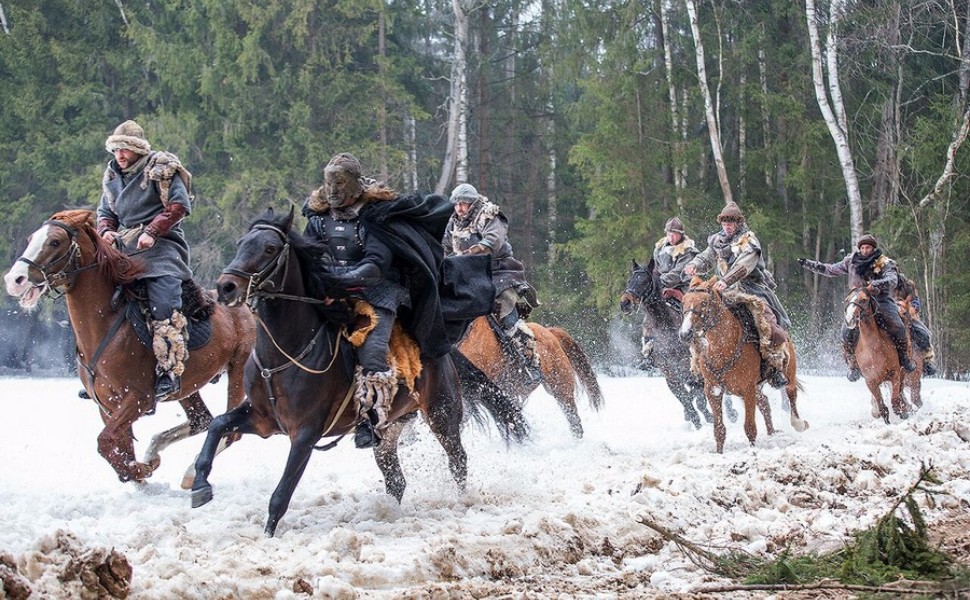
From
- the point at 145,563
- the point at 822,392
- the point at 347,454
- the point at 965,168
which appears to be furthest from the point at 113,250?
the point at 965,168

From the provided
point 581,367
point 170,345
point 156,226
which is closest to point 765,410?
point 581,367

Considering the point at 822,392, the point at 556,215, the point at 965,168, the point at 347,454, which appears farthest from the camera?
the point at 556,215

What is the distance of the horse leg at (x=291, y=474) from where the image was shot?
23.8 feet

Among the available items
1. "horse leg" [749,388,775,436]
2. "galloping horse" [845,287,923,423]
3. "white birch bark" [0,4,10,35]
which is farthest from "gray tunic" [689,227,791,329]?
"white birch bark" [0,4,10,35]

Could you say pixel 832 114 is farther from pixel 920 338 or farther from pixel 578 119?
pixel 920 338

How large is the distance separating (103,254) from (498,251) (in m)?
4.15

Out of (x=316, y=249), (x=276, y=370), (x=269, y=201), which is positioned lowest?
(x=276, y=370)

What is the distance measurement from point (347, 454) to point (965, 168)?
1792 centimetres

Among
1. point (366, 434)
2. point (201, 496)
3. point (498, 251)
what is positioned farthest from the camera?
point (498, 251)

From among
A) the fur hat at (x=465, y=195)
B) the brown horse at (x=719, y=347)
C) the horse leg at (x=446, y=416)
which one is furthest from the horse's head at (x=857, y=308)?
the horse leg at (x=446, y=416)

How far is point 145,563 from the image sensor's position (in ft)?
19.2

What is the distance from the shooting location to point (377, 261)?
826 centimetres

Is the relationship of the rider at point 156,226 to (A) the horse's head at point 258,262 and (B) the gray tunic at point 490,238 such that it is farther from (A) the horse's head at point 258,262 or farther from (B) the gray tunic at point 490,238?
(B) the gray tunic at point 490,238

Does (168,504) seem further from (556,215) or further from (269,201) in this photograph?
(556,215)
